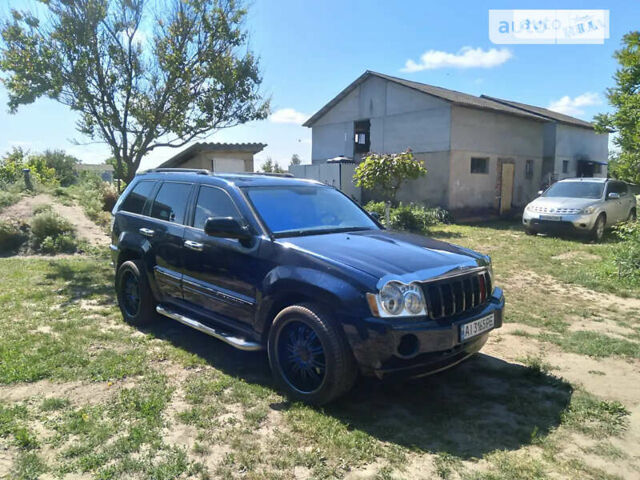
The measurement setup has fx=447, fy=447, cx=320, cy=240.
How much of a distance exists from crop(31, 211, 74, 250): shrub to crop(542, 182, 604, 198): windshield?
13.6 meters

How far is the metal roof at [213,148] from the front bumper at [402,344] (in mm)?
15847

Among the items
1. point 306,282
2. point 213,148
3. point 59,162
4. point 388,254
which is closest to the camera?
point 306,282

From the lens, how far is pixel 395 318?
3098 millimetres

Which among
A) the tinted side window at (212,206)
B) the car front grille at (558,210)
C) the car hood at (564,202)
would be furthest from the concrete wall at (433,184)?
the tinted side window at (212,206)

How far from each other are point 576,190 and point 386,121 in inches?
346

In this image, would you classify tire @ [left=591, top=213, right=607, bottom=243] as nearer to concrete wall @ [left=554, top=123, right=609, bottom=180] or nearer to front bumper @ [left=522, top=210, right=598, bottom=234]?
front bumper @ [left=522, top=210, right=598, bottom=234]

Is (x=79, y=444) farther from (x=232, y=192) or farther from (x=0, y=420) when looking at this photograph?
(x=232, y=192)

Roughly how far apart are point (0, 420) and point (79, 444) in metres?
0.77

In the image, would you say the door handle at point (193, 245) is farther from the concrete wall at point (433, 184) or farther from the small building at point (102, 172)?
the small building at point (102, 172)

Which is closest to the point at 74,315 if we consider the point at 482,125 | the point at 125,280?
the point at 125,280

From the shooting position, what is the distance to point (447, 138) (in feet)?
56.6

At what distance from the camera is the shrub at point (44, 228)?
11.1 m

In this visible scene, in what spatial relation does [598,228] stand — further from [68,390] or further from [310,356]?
[68,390]

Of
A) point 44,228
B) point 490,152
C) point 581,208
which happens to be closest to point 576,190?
point 581,208
